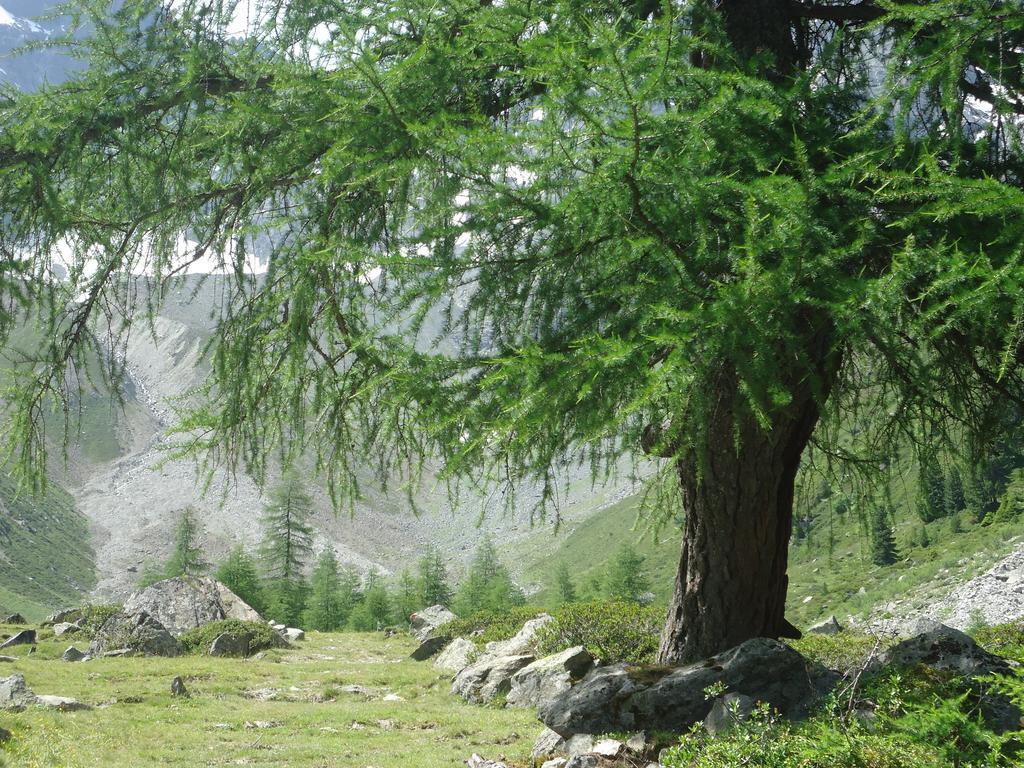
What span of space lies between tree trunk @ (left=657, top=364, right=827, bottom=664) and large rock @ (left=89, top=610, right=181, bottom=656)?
1273cm

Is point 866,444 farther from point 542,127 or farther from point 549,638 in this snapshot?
point 549,638

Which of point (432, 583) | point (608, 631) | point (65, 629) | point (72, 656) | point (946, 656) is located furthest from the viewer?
point (432, 583)

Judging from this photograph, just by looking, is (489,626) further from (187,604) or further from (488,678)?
(187,604)

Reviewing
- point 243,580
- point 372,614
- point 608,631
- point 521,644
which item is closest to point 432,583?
point 372,614

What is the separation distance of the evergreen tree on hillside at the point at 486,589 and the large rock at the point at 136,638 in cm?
2325

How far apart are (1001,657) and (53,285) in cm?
704

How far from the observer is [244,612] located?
19.2 m

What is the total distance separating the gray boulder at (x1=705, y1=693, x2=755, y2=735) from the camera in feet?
15.0

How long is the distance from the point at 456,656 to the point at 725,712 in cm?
1051

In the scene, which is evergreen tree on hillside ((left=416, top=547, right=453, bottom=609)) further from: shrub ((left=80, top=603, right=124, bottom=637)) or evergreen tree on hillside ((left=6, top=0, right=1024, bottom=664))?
evergreen tree on hillside ((left=6, top=0, right=1024, bottom=664))

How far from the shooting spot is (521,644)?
1205 centimetres

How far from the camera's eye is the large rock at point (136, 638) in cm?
1501

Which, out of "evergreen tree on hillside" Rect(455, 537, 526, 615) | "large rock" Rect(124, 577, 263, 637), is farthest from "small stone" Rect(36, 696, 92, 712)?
"evergreen tree on hillside" Rect(455, 537, 526, 615)

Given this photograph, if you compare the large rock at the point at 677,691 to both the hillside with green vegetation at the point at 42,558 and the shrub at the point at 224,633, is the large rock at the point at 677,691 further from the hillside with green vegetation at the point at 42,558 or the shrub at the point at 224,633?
the hillside with green vegetation at the point at 42,558
